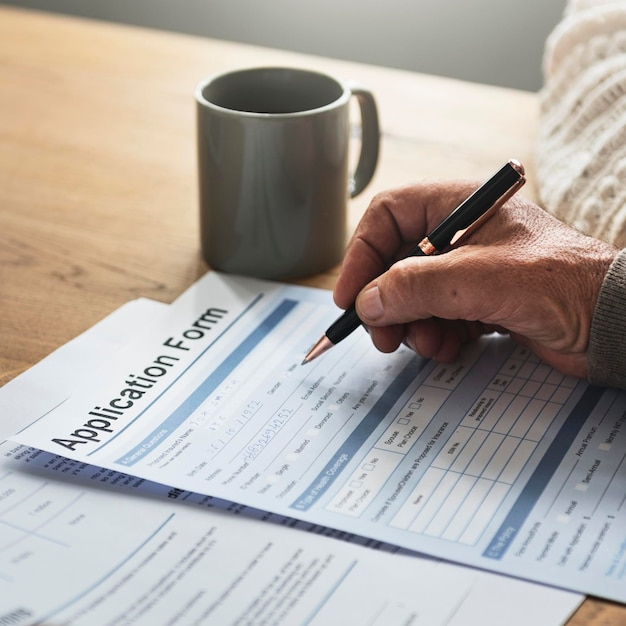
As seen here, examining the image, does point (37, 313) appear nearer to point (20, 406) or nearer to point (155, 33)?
point (20, 406)

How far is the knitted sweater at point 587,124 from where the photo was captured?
809mm

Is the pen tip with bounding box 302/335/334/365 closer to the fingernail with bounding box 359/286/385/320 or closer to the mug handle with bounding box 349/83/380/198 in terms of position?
the fingernail with bounding box 359/286/385/320

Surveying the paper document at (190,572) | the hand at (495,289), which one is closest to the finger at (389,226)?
the hand at (495,289)

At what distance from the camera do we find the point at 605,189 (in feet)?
2.66

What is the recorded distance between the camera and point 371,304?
69 cm

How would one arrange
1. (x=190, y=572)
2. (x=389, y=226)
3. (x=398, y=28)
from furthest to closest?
(x=398, y=28) → (x=389, y=226) → (x=190, y=572)

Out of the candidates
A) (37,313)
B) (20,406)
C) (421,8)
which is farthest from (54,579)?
(421,8)

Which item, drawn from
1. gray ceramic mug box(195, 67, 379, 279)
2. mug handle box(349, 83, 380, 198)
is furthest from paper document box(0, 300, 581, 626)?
mug handle box(349, 83, 380, 198)

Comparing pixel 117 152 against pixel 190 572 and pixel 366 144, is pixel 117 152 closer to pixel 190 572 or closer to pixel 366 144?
pixel 366 144

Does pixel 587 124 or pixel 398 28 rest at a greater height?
pixel 587 124

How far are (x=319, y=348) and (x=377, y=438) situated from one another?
4.3 inches

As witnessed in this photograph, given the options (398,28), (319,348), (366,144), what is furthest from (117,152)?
(398,28)

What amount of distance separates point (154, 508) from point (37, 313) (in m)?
0.28

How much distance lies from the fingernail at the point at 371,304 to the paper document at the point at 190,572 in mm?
188
